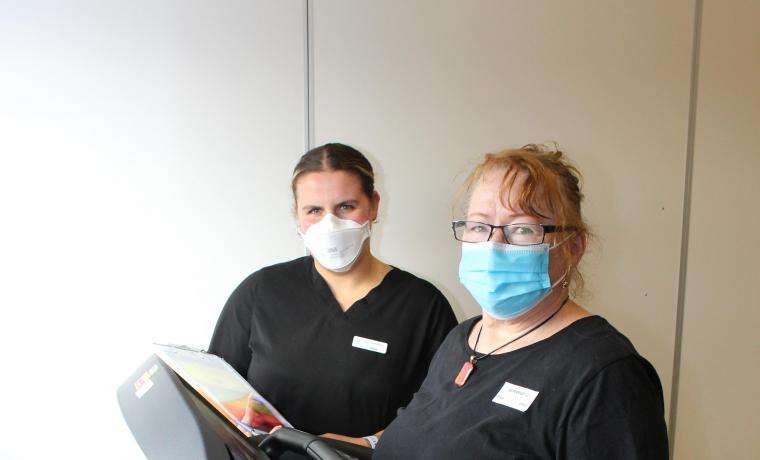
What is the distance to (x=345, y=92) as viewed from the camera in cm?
185

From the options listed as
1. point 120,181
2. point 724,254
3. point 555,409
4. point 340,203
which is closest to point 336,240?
point 340,203

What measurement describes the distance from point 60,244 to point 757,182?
2.52 m

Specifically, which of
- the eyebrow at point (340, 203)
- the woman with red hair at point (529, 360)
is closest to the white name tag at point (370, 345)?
the woman with red hair at point (529, 360)

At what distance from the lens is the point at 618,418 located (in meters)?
0.74

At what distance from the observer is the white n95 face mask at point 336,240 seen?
136 centimetres

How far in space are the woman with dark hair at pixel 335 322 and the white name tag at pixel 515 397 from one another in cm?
46

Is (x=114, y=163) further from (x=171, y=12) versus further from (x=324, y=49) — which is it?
(x=324, y=49)

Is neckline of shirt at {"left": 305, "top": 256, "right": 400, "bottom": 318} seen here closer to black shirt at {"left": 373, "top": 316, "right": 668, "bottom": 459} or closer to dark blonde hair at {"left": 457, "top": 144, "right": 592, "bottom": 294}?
black shirt at {"left": 373, "top": 316, "right": 668, "bottom": 459}

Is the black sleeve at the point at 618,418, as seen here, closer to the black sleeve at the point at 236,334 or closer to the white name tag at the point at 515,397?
the white name tag at the point at 515,397

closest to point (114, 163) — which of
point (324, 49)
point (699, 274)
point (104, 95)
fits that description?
point (104, 95)

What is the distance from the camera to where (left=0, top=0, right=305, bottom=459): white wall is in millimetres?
1758

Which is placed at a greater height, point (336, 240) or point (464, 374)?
point (336, 240)

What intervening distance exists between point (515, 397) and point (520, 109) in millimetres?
1305

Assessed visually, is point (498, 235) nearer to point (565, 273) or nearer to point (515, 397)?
point (565, 273)
